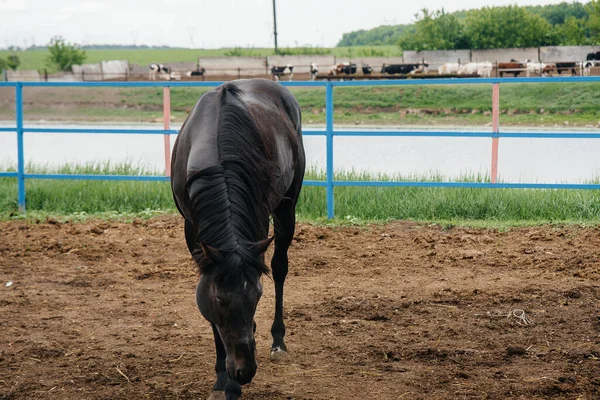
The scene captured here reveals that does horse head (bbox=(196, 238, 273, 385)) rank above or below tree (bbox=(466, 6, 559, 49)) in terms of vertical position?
below

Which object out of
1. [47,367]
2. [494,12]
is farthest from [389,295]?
[494,12]

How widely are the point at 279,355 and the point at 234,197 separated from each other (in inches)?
59.2

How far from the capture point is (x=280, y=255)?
4.68 meters

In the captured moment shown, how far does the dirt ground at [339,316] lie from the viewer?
380 centimetres

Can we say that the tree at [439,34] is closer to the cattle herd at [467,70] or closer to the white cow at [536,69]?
the cattle herd at [467,70]

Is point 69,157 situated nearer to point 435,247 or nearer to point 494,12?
point 435,247

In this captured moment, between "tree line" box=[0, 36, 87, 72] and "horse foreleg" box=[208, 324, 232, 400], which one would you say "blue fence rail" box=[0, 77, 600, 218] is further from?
"tree line" box=[0, 36, 87, 72]

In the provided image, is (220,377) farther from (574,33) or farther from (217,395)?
(574,33)

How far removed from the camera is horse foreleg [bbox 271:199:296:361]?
431 cm

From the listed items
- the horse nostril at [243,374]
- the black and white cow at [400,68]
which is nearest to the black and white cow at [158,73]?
the black and white cow at [400,68]

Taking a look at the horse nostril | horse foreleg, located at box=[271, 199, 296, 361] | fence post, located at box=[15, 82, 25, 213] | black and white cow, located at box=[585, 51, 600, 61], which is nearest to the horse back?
horse foreleg, located at box=[271, 199, 296, 361]

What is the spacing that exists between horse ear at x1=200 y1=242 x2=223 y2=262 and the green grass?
5143 mm

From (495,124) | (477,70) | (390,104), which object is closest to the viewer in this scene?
(495,124)

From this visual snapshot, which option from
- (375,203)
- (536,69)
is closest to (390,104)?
(536,69)
